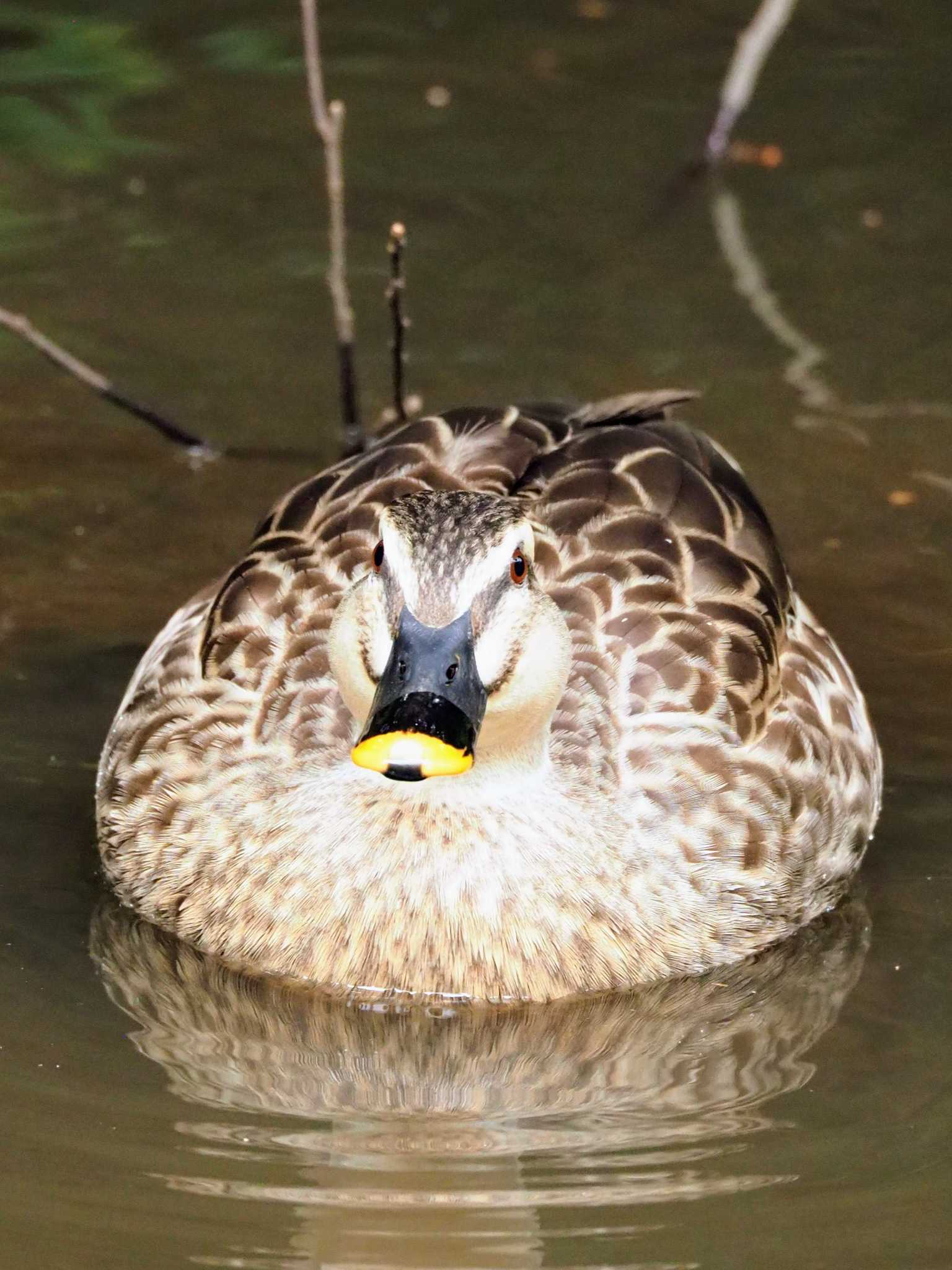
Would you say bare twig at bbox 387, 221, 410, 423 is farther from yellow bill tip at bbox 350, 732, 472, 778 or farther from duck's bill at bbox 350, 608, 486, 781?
yellow bill tip at bbox 350, 732, 472, 778

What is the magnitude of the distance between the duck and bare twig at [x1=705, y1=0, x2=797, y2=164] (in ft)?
12.8

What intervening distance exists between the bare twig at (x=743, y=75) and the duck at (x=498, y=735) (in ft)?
12.8

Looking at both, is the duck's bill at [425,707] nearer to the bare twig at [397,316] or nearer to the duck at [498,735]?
the duck at [498,735]

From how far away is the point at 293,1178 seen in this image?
6.15m

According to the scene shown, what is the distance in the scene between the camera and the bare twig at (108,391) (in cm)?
983

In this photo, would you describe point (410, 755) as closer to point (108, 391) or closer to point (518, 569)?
point (518, 569)

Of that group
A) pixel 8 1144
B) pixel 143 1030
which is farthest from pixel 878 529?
pixel 8 1144

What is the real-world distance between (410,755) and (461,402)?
488 centimetres

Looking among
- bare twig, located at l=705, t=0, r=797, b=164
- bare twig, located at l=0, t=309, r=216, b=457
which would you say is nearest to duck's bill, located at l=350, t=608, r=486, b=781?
bare twig, located at l=0, t=309, r=216, b=457

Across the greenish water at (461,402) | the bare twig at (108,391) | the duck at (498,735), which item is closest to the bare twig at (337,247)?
the greenish water at (461,402)

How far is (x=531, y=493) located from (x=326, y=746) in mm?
1220

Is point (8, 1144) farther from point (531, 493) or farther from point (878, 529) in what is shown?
point (878, 529)

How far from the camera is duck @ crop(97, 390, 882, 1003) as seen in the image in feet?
22.0

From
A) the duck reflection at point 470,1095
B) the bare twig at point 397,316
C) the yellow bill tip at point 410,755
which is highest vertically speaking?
the yellow bill tip at point 410,755
